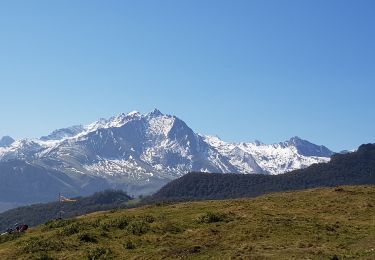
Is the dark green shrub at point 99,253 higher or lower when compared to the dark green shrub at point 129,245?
lower

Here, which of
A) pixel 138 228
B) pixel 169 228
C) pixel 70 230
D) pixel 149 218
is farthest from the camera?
pixel 149 218

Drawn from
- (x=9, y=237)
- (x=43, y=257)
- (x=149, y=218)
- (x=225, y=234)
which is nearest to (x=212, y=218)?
(x=225, y=234)

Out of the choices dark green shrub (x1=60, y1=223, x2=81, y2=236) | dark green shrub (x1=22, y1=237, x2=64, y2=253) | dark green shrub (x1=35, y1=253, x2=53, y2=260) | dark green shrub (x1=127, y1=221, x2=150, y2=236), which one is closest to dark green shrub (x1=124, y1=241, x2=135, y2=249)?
dark green shrub (x1=127, y1=221, x2=150, y2=236)

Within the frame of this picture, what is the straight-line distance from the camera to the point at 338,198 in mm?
57938

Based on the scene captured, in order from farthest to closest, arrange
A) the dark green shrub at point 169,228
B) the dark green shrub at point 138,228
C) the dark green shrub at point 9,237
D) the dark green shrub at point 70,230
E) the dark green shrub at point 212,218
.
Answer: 1. the dark green shrub at point 9,237
2. the dark green shrub at point 212,218
3. the dark green shrub at point 70,230
4. the dark green shrub at point 138,228
5. the dark green shrub at point 169,228

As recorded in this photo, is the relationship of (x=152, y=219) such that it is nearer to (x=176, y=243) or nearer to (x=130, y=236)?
(x=130, y=236)

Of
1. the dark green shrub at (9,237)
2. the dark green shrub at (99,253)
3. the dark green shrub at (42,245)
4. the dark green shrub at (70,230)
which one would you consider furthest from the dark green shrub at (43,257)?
the dark green shrub at (9,237)

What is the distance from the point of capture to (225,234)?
4397 centimetres

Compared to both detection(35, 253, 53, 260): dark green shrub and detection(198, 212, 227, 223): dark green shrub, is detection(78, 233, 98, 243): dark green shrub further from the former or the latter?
A: detection(198, 212, 227, 223): dark green shrub

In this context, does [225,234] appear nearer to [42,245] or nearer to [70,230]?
[70,230]

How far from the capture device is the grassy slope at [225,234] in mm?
38625

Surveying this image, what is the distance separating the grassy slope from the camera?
38625 mm

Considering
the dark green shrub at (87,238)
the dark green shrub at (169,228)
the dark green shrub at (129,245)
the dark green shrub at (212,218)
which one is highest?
the dark green shrub at (212,218)

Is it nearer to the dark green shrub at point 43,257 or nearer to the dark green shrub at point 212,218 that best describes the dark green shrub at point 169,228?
the dark green shrub at point 212,218
